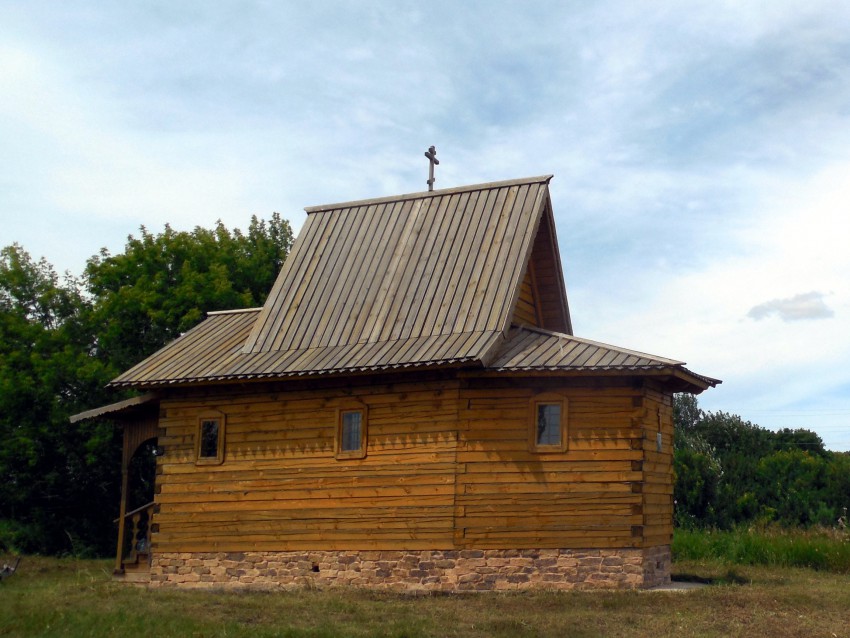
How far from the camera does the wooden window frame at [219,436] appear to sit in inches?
795

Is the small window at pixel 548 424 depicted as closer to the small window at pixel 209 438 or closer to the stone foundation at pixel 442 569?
the stone foundation at pixel 442 569

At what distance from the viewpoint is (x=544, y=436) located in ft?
58.0

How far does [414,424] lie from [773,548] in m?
8.28

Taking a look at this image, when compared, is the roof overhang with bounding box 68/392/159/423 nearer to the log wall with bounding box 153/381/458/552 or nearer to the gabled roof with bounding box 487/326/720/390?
the log wall with bounding box 153/381/458/552

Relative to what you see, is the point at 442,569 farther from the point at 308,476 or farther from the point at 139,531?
the point at 139,531

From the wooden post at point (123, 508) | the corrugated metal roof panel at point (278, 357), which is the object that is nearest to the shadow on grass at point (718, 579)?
the corrugated metal roof panel at point (278, 357)

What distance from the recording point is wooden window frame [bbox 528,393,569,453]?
1752 cm

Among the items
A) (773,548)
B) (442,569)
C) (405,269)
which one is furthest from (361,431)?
(773,548)

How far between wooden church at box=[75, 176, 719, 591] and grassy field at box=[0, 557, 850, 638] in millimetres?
1199

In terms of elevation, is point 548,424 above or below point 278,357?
below

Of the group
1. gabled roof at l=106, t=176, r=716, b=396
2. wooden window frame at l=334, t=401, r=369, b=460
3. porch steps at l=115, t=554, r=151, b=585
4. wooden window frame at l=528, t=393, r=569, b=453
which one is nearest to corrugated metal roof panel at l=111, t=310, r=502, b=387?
gabled roof at l=106, t=176, r=716, b=396

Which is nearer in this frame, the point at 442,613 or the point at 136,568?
the point at 442,613

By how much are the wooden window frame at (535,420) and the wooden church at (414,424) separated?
0.09 ft

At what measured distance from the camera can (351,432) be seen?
19156 mm
